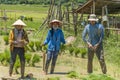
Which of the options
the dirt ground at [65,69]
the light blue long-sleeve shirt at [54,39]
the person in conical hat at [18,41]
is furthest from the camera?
the light blue long-sleeve shirt at [54,39]

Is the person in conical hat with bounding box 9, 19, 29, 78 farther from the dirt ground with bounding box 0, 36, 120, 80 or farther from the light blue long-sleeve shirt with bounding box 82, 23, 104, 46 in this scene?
the light blue long-sleeve shirt with bounding box 82, 23, 104, 46

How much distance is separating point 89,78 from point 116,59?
5580mm

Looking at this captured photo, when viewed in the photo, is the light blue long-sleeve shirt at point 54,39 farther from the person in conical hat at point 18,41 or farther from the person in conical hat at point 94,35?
the person in conical hat at point 18,41

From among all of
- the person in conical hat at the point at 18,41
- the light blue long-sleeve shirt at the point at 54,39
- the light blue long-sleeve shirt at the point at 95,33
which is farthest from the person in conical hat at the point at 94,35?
the person in conical hat at the point at 18,41

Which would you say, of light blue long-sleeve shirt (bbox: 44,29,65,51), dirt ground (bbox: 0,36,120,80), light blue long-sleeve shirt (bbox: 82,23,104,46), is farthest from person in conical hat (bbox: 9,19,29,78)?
light blue long-sleeve shirt (bbox: 82,23,104,46)

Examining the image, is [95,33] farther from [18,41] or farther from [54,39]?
[18,41]

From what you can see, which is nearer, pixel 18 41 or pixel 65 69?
pixel 18 41

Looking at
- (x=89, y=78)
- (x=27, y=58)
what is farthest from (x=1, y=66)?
(x=89, y=78)

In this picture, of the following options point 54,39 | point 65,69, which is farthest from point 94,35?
point 65,69

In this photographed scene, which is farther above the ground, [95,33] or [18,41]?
[95,33]

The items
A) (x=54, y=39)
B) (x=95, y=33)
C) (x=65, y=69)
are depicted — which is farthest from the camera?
(x=65, y=69)

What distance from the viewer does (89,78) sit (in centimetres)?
913

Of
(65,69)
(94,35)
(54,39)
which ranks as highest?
(94,35)

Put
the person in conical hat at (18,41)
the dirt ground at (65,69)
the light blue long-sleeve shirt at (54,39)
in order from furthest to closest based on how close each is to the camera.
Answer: the light blue long-sleeve shirt at (54,39) < the dirt ground at (65,69) < the person in conical hat at (18,41)
